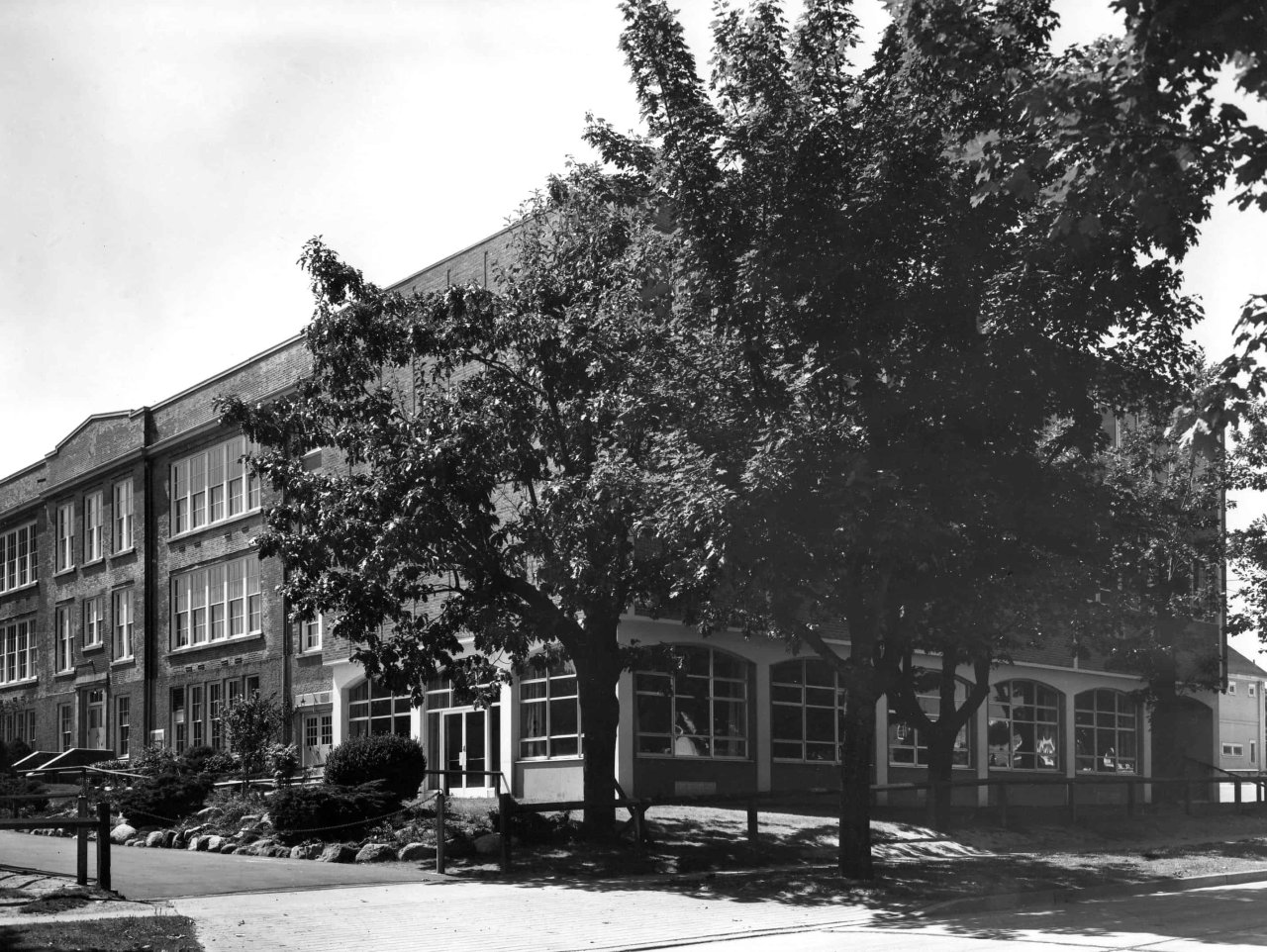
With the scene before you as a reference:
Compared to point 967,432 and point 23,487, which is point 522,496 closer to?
point 967,432

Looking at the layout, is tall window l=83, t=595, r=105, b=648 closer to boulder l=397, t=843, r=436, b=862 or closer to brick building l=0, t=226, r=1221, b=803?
brick building l=0, t=226, r=1221, b=803

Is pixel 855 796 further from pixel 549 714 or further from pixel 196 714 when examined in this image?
pixel 196 714

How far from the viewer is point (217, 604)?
43688mm

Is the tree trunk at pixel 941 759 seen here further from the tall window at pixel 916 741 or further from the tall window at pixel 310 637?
the tall window at pixel 310 637

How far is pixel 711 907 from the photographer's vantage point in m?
16.7

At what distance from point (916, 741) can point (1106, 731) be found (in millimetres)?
9936

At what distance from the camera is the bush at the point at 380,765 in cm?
2509

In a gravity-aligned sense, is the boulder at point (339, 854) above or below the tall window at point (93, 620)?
below

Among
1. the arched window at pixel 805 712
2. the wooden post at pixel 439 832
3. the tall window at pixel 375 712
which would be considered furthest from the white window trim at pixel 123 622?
the wooden post at pixel 439 832

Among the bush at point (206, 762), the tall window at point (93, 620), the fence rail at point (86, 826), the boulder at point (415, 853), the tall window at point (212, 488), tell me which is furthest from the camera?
the tall window at point (93, 620)

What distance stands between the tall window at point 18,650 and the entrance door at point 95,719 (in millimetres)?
5374

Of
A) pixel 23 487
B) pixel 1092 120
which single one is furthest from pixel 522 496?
pixel 23 487

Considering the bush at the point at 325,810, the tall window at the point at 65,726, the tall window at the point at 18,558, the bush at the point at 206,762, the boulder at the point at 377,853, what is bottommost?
the tall window at the point at 65,726

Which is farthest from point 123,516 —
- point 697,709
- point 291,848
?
point 291,848
